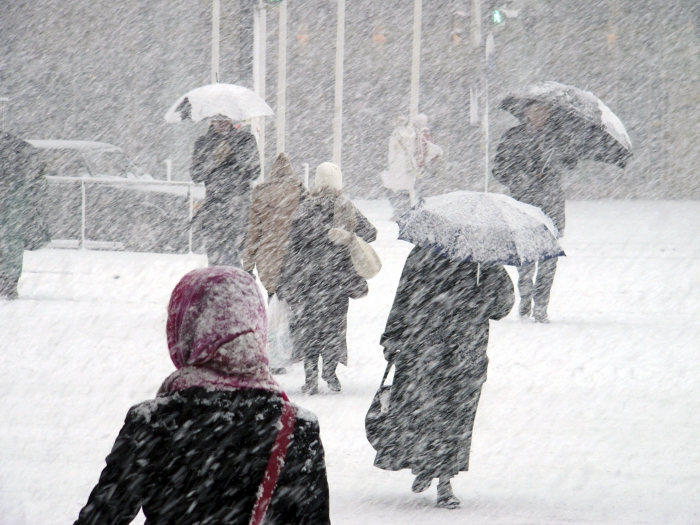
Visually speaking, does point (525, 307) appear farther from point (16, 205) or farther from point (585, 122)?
point (16, 205)

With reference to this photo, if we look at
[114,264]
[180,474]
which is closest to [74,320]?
[114,264]

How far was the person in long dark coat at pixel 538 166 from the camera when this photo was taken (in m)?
10.1

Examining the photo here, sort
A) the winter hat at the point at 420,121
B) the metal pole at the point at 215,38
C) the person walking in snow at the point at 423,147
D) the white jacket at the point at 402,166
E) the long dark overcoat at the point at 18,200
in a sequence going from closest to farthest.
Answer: the long dark overcoat at the point at 18,200 < the white jacket at the point at 402,166 < the winter hat at the point at 420,121 < the person walking in snow at the point at 423,147 < the metal pole at the point at 215,38

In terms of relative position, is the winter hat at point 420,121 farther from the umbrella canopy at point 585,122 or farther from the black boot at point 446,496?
the black boot at point 446,496

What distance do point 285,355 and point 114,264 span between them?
6.43 m

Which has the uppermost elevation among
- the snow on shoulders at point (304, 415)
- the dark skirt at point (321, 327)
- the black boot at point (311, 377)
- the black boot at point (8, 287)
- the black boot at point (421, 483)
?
the snow on shoulders at point (304, 415)

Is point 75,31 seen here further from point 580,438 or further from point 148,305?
point 580,438

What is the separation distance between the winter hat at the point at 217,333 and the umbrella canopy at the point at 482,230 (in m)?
2.66

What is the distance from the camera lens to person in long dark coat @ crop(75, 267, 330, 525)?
225 cm

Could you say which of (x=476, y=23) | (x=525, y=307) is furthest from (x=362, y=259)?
(x=476, y=23)

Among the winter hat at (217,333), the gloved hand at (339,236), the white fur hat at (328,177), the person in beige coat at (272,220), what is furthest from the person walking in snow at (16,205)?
the winter hat at (217,333)

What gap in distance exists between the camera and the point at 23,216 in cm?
1080

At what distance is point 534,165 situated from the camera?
33.2ft

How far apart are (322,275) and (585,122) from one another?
359cm
